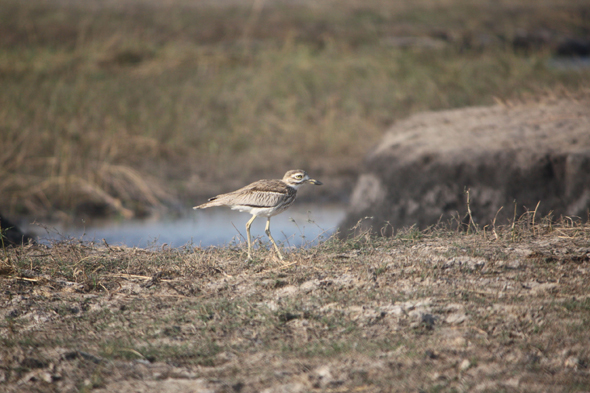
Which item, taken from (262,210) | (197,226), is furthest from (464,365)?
(197,226)

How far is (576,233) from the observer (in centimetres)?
526

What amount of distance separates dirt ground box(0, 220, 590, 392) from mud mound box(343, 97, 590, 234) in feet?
8.56

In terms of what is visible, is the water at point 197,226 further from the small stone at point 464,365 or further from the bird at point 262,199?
the small stone at point 464,365

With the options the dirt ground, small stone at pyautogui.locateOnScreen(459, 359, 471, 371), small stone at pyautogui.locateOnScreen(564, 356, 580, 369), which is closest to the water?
the dirt ground

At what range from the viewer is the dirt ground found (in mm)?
3516

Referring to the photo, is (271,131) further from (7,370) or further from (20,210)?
(7,370)

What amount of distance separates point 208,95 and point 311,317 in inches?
490

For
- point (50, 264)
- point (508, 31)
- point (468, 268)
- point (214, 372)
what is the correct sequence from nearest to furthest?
1. point (214, 372)
2. point (468, 268)
3. point (50, 264)
4. point (508, 31)

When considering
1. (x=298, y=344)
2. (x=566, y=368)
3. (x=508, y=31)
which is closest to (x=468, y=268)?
(x=566, y=368)

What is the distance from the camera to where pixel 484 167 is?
8414mm

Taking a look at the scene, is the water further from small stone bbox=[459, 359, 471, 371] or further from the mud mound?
small stone bbox=[459, 359, 471, 371]

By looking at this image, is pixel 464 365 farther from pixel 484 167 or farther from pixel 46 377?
pixel 484 167

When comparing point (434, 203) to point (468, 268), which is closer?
point (468, 268)

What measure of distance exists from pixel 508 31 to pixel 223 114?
36.4 ft
